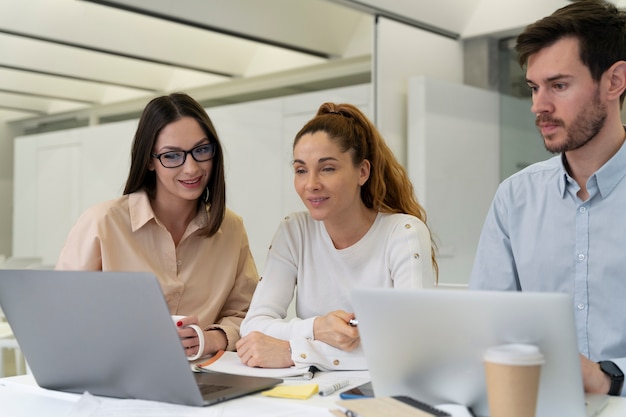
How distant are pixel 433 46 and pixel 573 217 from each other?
324cm

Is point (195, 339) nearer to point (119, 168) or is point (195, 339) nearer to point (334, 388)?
point (334, 388)

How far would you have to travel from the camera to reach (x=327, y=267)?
223cm

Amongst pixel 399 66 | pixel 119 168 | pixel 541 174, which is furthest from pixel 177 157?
pixel 399 66

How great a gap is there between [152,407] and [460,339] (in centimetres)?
59

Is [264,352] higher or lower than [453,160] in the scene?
lower

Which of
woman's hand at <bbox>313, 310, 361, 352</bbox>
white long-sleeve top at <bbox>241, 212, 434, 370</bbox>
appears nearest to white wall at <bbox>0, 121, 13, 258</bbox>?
white long-sleeve top at <bbox>241, 212, 434, 370</bbox>

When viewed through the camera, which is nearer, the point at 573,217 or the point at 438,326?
the point at 438,326

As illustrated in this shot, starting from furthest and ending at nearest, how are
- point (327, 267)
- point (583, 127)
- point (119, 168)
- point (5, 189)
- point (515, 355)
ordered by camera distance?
point (119, 168) → point (5, 189) → point (327, 267) → point (583, 127) → point (515, 355)

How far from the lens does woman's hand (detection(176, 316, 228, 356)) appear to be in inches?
74.3

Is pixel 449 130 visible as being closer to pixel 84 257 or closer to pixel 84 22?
pixel 84 22

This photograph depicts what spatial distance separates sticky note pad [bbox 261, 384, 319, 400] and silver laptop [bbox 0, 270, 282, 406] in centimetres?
3

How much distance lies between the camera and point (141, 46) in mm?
3807

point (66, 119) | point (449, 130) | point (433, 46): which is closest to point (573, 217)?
point (66, 119)

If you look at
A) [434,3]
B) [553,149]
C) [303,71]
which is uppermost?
[434,3]
